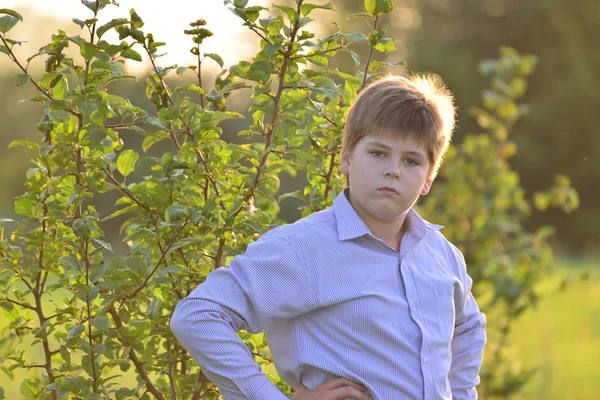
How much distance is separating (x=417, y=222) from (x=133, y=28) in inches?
32.8

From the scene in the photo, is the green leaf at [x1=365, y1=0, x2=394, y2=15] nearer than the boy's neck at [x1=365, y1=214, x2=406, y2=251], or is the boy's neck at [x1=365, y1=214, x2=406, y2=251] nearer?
the boy's neck at [x1=365, y1=214, x2=406, y2=251]

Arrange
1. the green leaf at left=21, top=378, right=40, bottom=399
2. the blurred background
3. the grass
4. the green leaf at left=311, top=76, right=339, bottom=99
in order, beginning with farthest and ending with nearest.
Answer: the blurred background, the grass, the green leaf at left=21, top=378, right=40, bottom=399, the green leaf at left=311, top=76, right=339, bottom=99

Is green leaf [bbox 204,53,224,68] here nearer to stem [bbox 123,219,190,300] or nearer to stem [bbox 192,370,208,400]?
stem [bbox 123,219,190,300]

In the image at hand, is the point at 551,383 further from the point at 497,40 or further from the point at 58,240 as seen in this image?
the point at 497,40

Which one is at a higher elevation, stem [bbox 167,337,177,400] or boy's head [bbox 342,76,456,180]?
boy's head [bbox 342,76,456,180]

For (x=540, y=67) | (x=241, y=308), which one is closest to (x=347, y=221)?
(x=241, y=308)

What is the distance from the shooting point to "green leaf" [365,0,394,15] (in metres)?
2.27

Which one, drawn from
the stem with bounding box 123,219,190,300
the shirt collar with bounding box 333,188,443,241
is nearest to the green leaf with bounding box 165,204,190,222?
the stem with bounding box 123,219,190,300

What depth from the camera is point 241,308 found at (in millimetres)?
1787

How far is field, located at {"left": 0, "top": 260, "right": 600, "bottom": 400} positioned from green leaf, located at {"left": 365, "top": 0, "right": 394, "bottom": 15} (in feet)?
8.89

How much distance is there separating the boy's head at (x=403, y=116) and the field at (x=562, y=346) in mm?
2751

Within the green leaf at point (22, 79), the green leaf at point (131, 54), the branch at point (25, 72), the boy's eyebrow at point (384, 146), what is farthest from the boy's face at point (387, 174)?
the green leaf at point (22, 79)

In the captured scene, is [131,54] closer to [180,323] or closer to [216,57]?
[216,57]

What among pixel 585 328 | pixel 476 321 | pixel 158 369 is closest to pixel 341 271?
pixel 476 321
